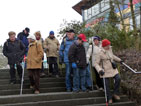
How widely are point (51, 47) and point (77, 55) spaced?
79.2 inches

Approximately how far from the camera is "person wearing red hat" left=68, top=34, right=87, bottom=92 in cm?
698

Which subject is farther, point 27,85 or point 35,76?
point 27,85

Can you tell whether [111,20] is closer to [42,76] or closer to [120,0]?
[120,0]

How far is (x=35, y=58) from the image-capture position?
7219mm

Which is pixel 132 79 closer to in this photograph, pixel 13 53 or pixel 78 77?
pixel 78 77

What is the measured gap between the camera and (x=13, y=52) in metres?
7.88

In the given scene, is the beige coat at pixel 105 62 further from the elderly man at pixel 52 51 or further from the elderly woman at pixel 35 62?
the elderly man at pixel 52 51

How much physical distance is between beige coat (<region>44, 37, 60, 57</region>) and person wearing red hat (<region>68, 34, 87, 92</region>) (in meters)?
1.85

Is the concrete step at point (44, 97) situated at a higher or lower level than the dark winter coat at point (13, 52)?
lower

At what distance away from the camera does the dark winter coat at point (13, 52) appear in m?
7.80

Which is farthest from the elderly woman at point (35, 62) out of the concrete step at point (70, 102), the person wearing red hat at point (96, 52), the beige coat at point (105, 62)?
the beige coat at point (105, 62)

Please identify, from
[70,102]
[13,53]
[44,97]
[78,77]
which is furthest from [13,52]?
[70,102]

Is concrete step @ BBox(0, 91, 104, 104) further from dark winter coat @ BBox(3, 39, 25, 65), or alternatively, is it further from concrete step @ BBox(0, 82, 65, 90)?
dark winter coat @ BBox(3, 39, 25, 65)

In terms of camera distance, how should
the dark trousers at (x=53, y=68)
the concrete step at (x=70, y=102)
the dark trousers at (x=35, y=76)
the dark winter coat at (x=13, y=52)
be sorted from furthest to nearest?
the dark trousers at (x=53, y=68)
the dark winter coat at (x=13, y=52)
the dark trousers at (x=35, y=76)
the concrete step at (x=70, y=102)
